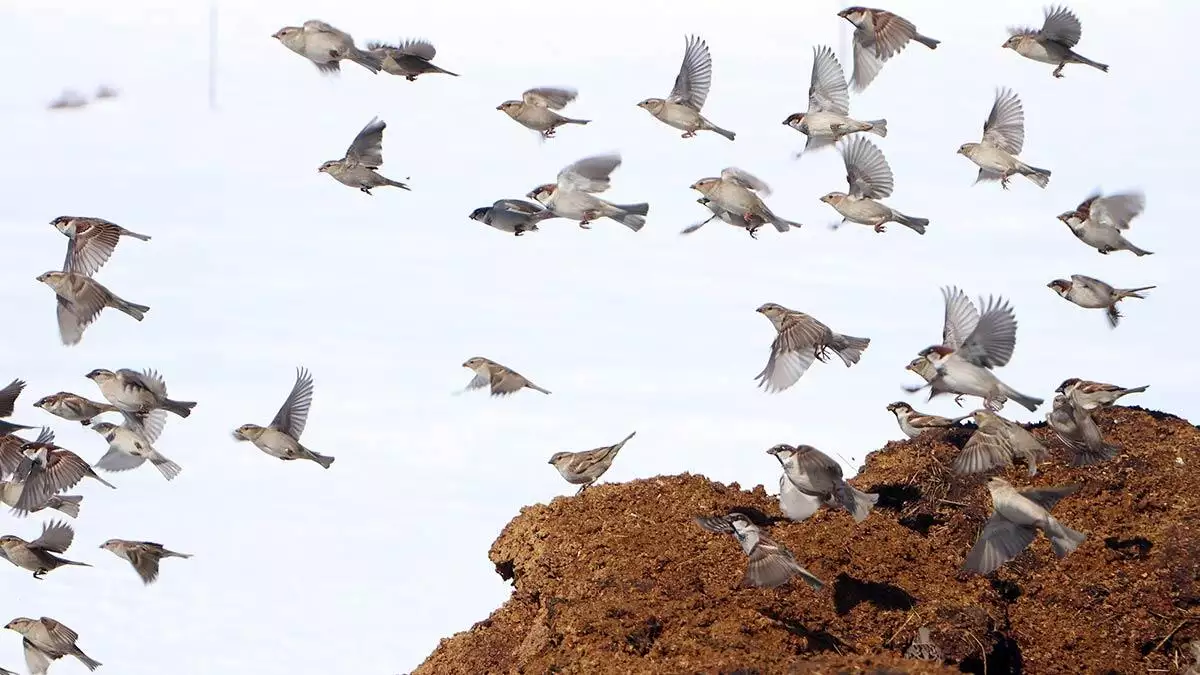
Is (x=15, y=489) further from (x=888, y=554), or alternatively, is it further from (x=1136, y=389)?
(x=1136, y=389)

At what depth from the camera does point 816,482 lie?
11.8 meters

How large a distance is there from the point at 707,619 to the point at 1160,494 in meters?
4.87

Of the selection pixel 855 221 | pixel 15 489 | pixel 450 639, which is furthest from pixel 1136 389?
pixel 15 489

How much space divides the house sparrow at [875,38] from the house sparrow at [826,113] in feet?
0.83

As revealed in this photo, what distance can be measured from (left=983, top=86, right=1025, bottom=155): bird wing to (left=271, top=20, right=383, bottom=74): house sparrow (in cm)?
661

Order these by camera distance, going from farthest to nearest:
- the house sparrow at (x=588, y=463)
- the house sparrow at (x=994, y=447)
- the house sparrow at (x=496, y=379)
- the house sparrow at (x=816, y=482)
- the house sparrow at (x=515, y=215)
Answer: the house sparrow at (x=496, y=379) → the house sparrow at (x=515, y=215) → the house sparrow at (x=588, y=463) → the house sparrow at (x=994, y=447) → the house sparrow at (x=816, y=482)

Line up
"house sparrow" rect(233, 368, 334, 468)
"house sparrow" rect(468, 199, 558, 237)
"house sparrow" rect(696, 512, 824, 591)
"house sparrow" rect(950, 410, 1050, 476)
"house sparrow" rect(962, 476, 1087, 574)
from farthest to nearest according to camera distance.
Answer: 1. "house sparrow" rect(468, 199, 558, 237)
2. "house sparrow" rect(233, 368, 334, 468)
3. "house sparrow" rect(950, 410, 1050, 476)
4. "house sparrow" rect(962, 476, 1087, 574)
5. "house sparrow" rect(696, 512, 824, 591)

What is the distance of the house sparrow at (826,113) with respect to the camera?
14836 millimetres

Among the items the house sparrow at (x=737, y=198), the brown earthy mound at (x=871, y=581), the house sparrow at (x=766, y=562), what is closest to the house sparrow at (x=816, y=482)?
Answer: the brown earthy mound at (x=871, y=581)

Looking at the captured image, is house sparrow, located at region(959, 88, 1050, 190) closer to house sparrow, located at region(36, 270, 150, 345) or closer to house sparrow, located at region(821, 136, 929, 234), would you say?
house sparrow, located at region(821, 136, 929, 234)

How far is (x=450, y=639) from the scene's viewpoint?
521 inches

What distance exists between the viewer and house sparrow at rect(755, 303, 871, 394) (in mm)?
12992

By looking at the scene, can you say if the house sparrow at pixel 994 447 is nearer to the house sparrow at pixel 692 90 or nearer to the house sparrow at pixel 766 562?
the house sparrow at pixel 766 562

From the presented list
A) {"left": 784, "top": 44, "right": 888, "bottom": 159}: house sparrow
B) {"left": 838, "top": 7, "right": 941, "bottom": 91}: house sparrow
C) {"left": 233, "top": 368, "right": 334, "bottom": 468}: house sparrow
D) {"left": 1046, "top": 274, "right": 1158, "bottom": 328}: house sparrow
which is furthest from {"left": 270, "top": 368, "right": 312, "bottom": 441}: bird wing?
{"left": 1046, "top": 274, "right": 1158, "bottom": 328}: house sparrow
